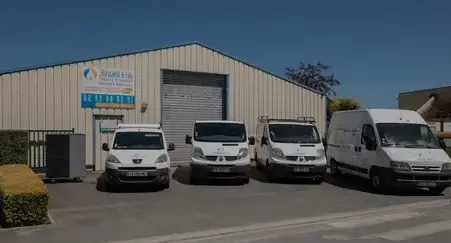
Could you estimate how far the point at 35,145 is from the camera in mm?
16812

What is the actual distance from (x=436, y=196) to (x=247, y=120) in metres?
10.5

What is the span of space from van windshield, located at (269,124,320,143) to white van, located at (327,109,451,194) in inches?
47.7

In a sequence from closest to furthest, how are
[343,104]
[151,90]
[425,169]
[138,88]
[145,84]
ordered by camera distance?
[425,169] → [138,88] → [145,84] → [151,90] → [343,104]

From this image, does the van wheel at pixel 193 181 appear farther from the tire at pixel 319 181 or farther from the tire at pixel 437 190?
the tire at pixel 437 190

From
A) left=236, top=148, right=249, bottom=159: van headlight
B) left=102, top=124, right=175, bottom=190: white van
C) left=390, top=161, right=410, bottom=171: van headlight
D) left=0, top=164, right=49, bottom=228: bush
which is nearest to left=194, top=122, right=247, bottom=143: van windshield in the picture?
left=236, top=148, right=249, bottom=159: van headlight

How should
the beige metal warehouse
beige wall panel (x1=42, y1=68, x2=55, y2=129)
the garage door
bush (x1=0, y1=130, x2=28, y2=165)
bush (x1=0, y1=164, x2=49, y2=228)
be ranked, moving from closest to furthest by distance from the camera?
bush (x1=0, y1=164, x2=49, y2=228) < bush (x1=0, y1=130, x2=28, y2=165) < the beige metal warehouse < beige wall panel (x1=42, y1=68, x2=55, y2=129) < the garage door

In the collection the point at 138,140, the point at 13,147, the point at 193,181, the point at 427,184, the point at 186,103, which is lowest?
the point at 193,181

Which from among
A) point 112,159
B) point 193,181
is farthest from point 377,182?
point 112,159

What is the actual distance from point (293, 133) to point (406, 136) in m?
3.87

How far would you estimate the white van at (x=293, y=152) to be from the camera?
15.1 metres

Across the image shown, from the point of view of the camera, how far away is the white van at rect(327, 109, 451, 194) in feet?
42.3

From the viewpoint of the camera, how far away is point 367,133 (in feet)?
47.6

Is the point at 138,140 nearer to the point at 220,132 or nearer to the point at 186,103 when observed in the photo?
the point at 220,132

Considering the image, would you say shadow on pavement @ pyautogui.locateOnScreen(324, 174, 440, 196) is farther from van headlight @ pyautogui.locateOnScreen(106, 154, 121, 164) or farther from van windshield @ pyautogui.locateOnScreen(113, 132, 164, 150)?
van headlight @ pyautogui.locateOnScreen(106, 154, 121, 164)
